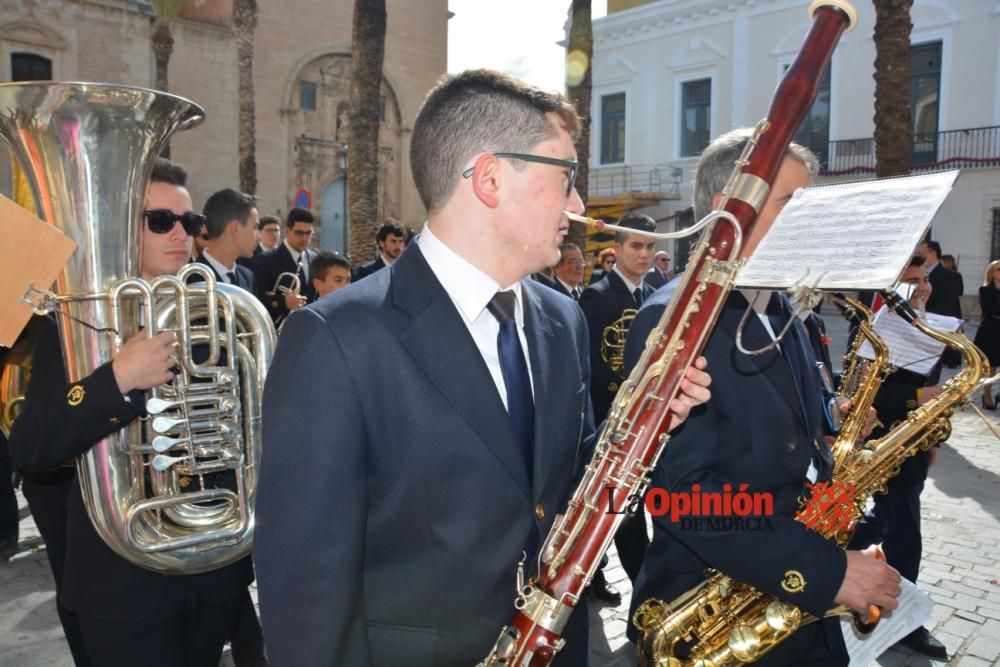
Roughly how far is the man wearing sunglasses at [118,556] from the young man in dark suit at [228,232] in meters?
2.58

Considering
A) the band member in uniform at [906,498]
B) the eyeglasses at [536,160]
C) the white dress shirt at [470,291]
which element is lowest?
the band member in uniform at [906,498]

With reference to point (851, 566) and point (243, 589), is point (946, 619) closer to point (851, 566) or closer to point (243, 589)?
point (851, 566)

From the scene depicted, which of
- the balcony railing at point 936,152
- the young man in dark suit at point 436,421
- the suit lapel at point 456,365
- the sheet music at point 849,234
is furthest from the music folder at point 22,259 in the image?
the balcony railing at point 936,152

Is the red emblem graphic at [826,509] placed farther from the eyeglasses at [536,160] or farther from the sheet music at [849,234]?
the eyeglasses at [536,160]

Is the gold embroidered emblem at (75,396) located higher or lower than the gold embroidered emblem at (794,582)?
higher

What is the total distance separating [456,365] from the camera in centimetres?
172

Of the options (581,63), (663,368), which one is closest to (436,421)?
(663,368)

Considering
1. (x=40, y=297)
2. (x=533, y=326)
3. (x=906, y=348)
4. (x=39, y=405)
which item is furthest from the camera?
(x=906, y=348)

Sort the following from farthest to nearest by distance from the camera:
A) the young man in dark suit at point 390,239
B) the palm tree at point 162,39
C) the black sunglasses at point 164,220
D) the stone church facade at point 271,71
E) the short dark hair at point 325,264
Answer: the stone church facade at point 271,71, the palm tree at point 162,39, the young man in dark suit at point 390,239, the short dark hair at point 325,264, the black sunglasses at point 164,220

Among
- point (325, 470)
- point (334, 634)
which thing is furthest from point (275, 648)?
point (325, 470)

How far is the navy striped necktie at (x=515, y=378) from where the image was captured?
5.99 feet

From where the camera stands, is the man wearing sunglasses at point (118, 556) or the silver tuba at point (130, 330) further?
the silver tuba at point (130, 330)

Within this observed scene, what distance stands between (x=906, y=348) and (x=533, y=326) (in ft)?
8.89

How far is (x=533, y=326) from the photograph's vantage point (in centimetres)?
202
